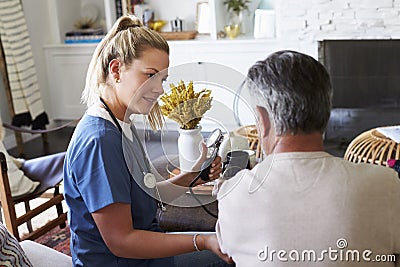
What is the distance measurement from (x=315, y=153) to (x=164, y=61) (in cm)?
55

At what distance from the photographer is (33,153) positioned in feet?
15.0

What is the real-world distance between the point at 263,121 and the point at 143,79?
1.47ft

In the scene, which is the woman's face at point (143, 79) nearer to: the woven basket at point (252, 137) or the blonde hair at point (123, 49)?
the blonde hair at point (123, 49)

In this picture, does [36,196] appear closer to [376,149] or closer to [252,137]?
[252,137]

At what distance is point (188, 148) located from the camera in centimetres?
175

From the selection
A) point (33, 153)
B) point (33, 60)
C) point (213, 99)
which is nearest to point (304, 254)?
point (213, 99)

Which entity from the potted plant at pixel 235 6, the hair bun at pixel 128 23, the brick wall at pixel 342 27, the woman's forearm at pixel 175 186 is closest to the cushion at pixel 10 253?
the woman's forearm at pixel 175 186

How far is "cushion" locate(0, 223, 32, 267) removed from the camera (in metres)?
1.51

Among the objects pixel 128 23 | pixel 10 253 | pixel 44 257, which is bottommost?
pixel 44 257

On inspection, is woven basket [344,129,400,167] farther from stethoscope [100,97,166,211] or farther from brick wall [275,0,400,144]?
stethoscope [100,97,166,211]

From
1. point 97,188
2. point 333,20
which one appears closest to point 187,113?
point 97,188

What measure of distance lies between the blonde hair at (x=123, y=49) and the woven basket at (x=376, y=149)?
1.39 m

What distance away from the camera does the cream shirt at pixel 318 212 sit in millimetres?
1091

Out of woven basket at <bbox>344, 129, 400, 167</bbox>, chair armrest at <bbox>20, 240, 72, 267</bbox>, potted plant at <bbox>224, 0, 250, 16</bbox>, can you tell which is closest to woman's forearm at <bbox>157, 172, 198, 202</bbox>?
chair armrest at <bbox>20, 240, 72, 267</bbox>
